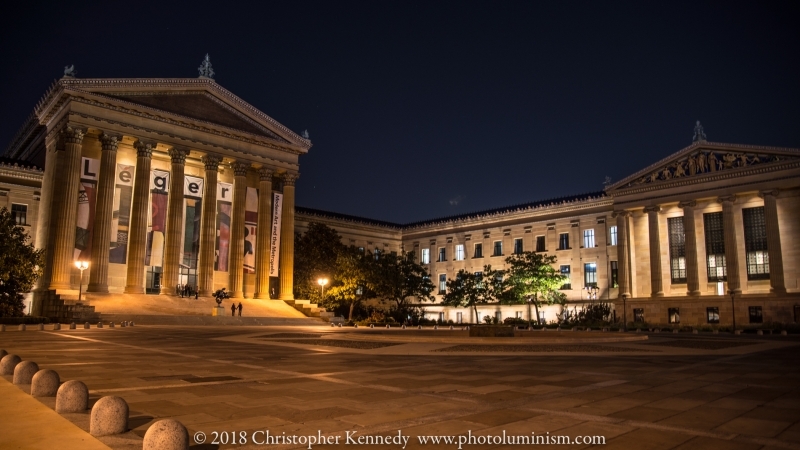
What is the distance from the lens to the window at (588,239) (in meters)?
70.6

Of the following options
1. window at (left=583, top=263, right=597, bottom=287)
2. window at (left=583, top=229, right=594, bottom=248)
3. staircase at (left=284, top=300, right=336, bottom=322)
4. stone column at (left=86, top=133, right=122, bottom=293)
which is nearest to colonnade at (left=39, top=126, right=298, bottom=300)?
stone column at (left=86, top=133, right=122, bottom=293)

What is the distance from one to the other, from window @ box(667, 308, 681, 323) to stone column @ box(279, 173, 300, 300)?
3971cm

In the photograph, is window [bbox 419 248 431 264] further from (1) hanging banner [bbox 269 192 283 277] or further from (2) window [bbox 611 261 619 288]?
(1) hanging banner [bbox 269 192 283 277]

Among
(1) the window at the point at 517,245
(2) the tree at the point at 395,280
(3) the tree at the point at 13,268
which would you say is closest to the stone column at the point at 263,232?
(2) the tree at the point at 395,280

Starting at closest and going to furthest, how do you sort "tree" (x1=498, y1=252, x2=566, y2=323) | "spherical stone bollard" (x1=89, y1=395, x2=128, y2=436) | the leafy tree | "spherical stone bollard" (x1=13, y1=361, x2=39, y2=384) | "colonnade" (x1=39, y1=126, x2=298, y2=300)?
"spherical stone bollard" (x1=89, y1=395, x2=128, y2=436) < "spherical stone bollard" (x1=13, y1=361, x2=39, y2=384) < "colonnade" (x1=39, y1=126, x2=298, y2=300) < "tree" (x1=498, y1=252, x2=566, y2=323) < the leafy tree

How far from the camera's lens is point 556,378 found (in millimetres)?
11781

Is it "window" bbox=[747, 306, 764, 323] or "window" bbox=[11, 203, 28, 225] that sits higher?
"window" bbox=[11, 203, 28, 225]

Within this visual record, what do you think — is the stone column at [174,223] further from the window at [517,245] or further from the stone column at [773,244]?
the stone column at [773,244]

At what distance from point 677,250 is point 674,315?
782 cm

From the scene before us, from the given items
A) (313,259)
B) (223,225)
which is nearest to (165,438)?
(223,225)

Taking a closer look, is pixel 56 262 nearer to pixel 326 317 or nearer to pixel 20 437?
pixel 326 317

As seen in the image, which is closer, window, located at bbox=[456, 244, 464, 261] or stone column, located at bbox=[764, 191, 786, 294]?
stone column, located at bbox=[764, 191, 786, 294]

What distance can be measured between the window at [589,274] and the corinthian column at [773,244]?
18911 mm

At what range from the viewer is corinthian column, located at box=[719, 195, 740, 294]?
5603 cm
